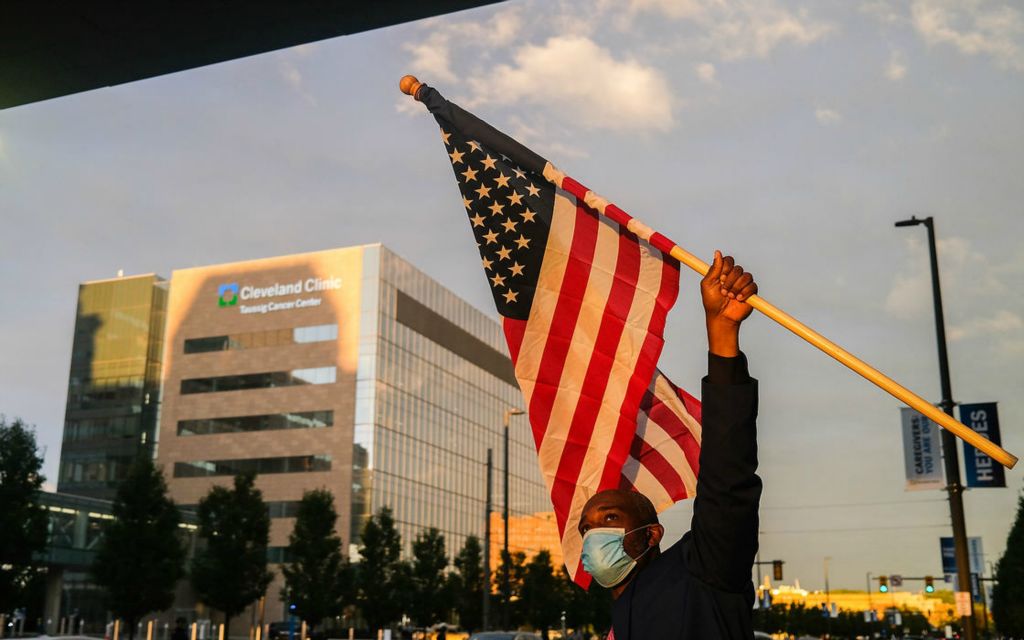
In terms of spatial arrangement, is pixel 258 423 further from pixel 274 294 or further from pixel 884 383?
pixel 884 383

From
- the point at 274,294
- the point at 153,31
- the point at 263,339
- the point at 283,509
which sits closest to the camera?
the point at 153,31

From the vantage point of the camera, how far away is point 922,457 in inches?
877

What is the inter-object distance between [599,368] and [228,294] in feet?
294

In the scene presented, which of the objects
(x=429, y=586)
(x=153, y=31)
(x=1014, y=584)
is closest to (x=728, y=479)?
(x=153, y=31)

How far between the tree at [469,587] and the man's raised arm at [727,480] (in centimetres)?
6445

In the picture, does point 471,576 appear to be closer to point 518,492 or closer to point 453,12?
point 518,492

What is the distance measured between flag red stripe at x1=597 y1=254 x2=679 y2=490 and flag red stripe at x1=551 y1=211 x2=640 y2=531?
7cm

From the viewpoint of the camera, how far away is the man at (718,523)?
2729mm

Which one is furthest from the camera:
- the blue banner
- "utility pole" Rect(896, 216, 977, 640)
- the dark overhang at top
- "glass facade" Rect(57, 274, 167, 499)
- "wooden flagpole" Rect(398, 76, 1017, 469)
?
"glass facade" Rect(57, 274, 167, 499)

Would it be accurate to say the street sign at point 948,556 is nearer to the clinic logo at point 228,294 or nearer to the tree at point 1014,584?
the tree at point 1014,584

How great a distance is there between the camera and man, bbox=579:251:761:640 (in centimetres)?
273

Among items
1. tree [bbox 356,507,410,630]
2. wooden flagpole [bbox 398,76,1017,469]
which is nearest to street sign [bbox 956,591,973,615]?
wooden flagpole [bbox 398,76,1017,469]

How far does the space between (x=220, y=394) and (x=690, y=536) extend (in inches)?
3592

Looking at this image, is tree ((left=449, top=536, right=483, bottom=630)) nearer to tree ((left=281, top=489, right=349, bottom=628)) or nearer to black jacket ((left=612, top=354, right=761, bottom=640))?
tree ((left=281, top=489, right=349, bottom=628))
